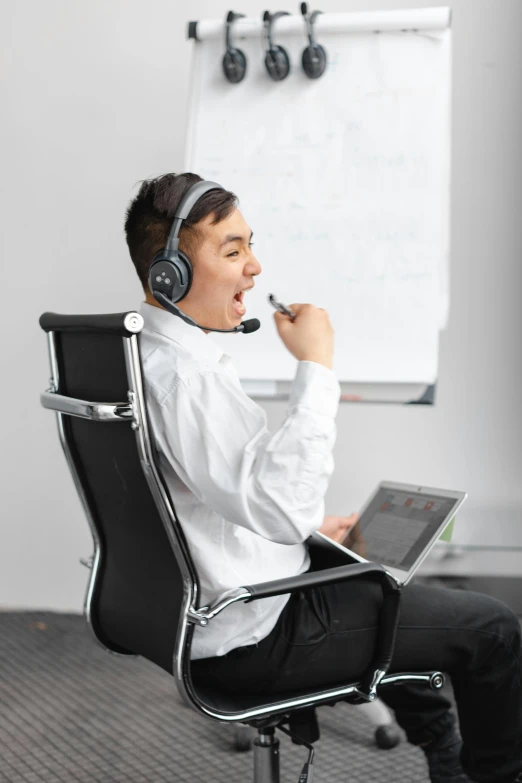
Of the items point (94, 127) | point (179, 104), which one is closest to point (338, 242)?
point (179, 104)

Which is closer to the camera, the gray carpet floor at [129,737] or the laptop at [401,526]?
the laptop at [401,526]

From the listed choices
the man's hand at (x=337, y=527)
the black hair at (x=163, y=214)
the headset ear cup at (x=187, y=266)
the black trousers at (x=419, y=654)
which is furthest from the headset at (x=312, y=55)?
the black trousers at (x=419, y=654)

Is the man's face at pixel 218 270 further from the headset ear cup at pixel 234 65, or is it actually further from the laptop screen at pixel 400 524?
the headset ear cup at pixel 234 65

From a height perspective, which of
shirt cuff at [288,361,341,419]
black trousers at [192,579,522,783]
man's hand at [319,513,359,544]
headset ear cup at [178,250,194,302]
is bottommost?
black trousers at [192,579,522,783]

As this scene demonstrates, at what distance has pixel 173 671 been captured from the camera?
3.67 ft

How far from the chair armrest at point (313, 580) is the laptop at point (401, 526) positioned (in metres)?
0.10

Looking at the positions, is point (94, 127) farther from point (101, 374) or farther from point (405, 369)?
point (101, 374)

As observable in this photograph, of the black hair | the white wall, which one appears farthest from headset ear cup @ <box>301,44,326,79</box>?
the black hair

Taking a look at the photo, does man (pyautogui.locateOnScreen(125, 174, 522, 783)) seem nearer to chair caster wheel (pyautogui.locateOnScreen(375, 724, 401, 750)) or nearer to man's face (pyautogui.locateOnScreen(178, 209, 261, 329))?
man's face (pyautogui.locateOnScreen(178, 209, 261, 329))

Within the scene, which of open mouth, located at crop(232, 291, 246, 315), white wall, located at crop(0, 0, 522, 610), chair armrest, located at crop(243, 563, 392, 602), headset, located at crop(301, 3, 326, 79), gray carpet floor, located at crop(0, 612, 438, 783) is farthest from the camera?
white wall, located at crop(0, 0, 522, 610)

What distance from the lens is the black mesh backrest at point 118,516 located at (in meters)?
1.12

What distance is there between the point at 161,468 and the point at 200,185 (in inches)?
16.1

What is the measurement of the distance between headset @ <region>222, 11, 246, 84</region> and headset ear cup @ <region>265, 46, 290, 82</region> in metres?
0.07

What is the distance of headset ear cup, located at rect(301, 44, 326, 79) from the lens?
2049mm
